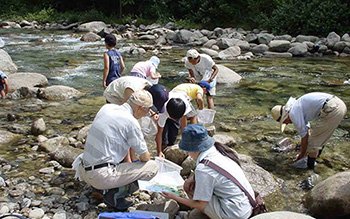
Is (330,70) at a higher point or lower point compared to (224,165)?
lower

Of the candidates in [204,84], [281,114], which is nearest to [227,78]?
[204,84]

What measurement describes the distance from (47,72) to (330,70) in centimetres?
958

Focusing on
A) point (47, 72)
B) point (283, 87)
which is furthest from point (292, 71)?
point (47, 72)

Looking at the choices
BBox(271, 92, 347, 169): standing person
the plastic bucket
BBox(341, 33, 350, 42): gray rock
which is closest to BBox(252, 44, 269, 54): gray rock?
BBox(341, 33, 350, 42): gray rock

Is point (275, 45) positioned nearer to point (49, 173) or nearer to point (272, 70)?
point (272, 70)

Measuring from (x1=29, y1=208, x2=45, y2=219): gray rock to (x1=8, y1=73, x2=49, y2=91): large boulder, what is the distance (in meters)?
6.08

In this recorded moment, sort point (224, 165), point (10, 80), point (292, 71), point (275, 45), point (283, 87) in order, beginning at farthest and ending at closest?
point (275, 45), point (292, 71), point (283, 87), point (10, 80), point (224, 165)

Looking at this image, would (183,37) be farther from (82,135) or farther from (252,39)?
(82,135)

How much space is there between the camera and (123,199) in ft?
12.2

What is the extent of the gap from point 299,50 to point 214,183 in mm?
13964

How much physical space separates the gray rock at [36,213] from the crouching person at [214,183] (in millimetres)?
1504

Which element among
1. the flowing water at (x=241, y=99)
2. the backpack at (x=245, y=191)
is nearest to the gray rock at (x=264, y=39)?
the flowing water at (x=241, y=99)

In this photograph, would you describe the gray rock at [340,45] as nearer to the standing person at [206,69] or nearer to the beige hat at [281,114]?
the standing person at [206,69]

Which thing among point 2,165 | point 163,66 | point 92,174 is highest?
point 92,174
